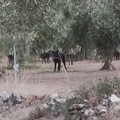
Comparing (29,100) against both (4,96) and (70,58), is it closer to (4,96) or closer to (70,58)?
(4,96)

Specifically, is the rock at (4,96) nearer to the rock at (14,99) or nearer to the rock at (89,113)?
the rock at (14,99)

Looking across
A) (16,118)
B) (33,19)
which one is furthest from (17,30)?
(16,118)

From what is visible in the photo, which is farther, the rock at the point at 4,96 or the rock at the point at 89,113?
the rock at the point at 4,96

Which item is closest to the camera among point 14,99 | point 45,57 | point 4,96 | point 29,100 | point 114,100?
point 114,100

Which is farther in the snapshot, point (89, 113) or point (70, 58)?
point (70, 58)

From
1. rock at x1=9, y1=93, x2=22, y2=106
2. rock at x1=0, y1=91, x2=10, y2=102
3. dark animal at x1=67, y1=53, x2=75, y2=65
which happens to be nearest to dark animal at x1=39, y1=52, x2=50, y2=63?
dark animal at x1=67, y1=53, x2=75, y2=65

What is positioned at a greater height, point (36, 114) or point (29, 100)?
point (29, 100)

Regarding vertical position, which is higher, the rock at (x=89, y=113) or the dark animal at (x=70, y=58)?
the dark animal at (x=70, y=58)

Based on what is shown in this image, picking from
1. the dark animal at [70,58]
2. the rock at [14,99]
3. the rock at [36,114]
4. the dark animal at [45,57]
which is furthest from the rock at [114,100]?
the dark animal at [45,57]

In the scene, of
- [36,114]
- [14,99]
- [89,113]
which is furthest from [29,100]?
[89,113]

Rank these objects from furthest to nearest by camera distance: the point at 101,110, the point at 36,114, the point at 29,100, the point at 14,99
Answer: the point at 14,99
the point at 29,100
the point at 36,114
the point at 101,110

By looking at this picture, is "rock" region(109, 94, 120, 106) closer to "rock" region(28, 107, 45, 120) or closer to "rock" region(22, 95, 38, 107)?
"rock" region(28, 107, 45, 120)

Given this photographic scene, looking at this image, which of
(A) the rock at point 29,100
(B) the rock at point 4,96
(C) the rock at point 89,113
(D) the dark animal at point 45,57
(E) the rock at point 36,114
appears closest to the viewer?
(C) the rock at point 89,113

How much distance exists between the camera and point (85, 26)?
28906mm
